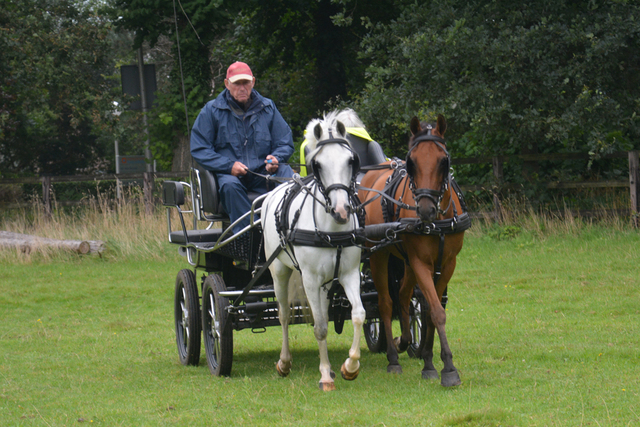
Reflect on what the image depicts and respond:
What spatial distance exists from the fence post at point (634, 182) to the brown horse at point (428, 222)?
867 cm

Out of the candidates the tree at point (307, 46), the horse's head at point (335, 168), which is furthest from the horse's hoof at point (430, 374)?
the tree at point (307, 46)

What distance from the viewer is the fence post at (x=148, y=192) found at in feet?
54.9

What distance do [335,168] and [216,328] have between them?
1.98 m

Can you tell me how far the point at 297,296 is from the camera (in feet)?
20.2

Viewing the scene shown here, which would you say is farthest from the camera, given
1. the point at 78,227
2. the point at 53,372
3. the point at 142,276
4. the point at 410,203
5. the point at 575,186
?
the point at 78,227

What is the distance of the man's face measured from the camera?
22.4 ft

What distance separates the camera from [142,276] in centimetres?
1305

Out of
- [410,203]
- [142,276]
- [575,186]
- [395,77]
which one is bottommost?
[142,276]

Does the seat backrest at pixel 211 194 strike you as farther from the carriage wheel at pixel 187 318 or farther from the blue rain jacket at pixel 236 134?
the carriage wheel at pixel 187 318

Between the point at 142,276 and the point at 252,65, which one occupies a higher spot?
the point at 252,65

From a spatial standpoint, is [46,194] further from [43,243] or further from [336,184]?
[336,184]

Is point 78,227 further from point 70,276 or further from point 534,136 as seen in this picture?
point 534,136

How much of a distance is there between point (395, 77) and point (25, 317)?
811 cm

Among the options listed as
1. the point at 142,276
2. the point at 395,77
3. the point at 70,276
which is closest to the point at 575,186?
the point at 395,77
